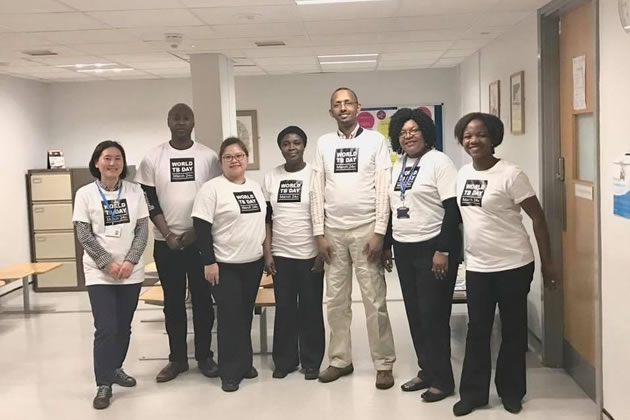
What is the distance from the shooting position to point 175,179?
Answer: 4.12m

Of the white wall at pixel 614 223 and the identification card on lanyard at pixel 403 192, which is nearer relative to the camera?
the white wall at pixel 614 223

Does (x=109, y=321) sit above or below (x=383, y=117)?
below

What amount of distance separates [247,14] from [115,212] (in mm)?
1567

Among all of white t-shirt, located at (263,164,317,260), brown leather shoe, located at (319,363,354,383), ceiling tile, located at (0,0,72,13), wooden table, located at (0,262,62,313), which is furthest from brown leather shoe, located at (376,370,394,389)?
wooden table, located at (0,262,62,313)

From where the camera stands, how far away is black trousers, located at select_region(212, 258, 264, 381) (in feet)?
12.9

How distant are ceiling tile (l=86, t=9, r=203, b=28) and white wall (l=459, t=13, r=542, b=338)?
2.32 m

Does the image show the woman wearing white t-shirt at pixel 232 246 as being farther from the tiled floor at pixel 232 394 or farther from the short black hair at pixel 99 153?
the short black hair at pixel 99 153

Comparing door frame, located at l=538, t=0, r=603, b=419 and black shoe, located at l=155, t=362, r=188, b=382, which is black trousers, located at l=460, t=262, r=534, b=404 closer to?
door frame, located at l=538, t=0, r=603, b=419

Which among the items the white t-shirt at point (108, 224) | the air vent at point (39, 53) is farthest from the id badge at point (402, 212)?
the air vent at point (39, 53)

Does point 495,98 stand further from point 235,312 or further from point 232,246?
point 235,312

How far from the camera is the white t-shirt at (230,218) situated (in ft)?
12.7

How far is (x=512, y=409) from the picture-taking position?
11.4 ft

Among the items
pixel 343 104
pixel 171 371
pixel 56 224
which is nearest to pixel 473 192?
pixel 343 104

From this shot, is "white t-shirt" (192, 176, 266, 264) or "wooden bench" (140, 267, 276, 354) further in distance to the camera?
"wooden bench" (140, 267, 276, 354)
